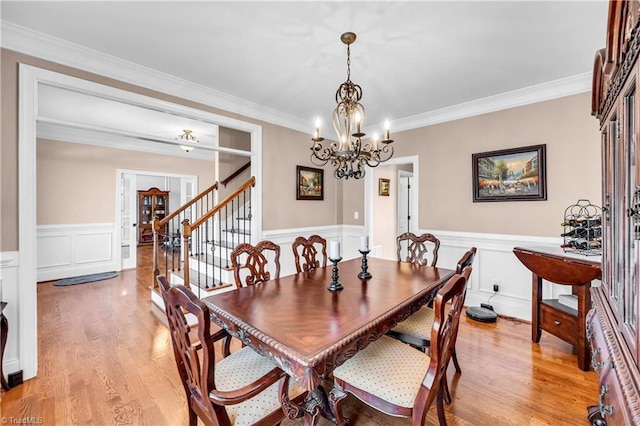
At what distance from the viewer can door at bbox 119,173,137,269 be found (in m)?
5.78

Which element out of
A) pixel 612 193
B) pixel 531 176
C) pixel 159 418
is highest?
pixel 531 176

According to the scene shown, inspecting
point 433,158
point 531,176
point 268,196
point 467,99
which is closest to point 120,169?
point 268,196

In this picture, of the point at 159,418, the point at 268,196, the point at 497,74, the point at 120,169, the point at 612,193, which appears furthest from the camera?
the point at 120,169

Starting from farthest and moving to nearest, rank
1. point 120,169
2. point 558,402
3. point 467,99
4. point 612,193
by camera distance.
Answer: point 120,169 < point 467,99 < point 558,402 < point 612,193

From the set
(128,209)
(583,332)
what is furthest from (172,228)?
(583,332)

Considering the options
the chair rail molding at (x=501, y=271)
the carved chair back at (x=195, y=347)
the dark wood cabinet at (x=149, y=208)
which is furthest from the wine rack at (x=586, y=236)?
the dark wood cabinet at (x=149, y=208)

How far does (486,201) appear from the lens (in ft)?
11.3

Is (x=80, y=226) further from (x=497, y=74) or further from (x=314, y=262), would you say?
(x=497, y=74)

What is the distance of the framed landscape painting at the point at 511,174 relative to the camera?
3090mm

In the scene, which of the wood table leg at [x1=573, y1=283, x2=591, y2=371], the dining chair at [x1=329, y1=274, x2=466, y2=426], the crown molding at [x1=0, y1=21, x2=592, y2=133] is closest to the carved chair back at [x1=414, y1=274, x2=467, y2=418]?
the dining chair at [x1=329, y1=274, x2=466, y2=426]

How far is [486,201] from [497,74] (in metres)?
1.42

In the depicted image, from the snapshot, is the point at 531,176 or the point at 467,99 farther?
the point at 467,99

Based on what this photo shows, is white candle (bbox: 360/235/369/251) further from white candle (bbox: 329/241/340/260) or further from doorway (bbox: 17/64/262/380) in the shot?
doorway (bbox: 17/64/262/380)

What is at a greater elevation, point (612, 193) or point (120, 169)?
point (120, 169)
